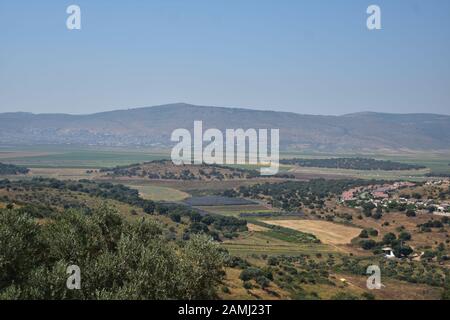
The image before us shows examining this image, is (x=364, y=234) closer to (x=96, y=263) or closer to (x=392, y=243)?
(x=392, y=243)

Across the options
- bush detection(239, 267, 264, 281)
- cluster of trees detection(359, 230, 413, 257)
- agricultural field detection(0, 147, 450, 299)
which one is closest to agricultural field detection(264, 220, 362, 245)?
agricultural field detection(0, 147, 450, 299)

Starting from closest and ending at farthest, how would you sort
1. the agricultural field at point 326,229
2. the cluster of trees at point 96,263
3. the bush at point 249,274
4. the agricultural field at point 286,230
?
the cluster of trees at point 96,263 < the bush at point 249,274 < the agricultural field at point 286,230 < the agricultural field at point 326,229

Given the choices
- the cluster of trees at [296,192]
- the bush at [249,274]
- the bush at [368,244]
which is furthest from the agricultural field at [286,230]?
the bush at [368,244]

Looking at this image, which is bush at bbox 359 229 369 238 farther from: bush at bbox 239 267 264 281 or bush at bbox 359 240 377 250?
bush at bbox 239 267 264 281

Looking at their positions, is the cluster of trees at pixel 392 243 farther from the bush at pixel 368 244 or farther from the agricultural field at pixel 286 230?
the agricultural field at pixel 286 230

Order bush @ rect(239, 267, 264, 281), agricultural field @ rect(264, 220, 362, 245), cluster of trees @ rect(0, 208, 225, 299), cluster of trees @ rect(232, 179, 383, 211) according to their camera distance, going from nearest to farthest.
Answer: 1. cluster of trees @ rect(0, 208, 225, 299)
2. bush @ rect(239, 267, 264, 281)
3. agricultural field @ rect(264, 220, 362, 245)
4. cluster of trees @ rect(232, 179, 383, 211)

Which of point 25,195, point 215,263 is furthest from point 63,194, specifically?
point 215,263

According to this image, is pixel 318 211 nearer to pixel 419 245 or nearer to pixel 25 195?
pixel 419 245

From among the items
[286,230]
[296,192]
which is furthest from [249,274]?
[296,192]
